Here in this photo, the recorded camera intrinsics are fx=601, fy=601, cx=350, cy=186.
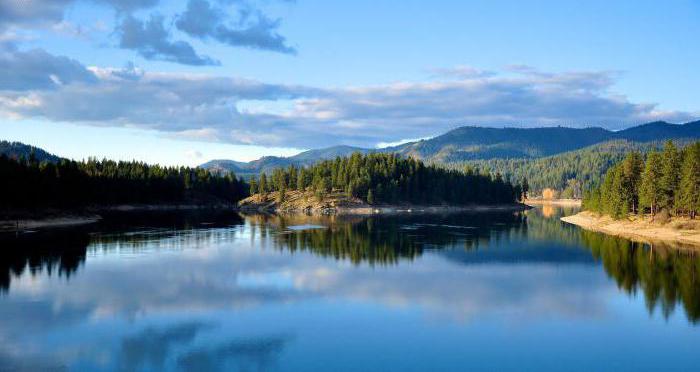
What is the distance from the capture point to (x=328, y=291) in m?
57.5

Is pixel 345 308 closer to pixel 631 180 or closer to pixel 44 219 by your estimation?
pixel 631 180

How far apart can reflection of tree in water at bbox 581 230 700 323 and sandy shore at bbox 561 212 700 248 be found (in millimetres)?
7851

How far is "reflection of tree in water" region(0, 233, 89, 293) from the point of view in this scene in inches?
2586

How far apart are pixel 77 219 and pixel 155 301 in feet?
328

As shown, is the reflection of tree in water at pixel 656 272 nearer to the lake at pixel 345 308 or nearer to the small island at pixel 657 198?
the lake at pixel 345 308

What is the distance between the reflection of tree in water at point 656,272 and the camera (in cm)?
5294

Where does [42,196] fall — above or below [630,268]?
above

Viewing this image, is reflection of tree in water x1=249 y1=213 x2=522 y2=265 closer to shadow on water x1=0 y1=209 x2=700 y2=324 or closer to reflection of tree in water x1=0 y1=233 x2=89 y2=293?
shadow on water x1=0 y1=209 x2=700 y2=324

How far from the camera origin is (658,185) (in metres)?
108

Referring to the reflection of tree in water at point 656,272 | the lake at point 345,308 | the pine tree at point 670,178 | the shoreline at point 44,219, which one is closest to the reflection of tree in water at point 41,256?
the lake at point 345,308

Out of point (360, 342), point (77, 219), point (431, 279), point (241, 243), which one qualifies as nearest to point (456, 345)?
point (360, 342)

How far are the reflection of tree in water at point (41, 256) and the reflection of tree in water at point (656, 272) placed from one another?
2316 inches

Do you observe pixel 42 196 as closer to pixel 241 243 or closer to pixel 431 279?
pixel 241 243

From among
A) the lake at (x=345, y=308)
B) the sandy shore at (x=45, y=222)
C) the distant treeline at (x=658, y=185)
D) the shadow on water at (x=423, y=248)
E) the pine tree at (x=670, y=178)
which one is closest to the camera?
the lake at (x=345, y=308)
